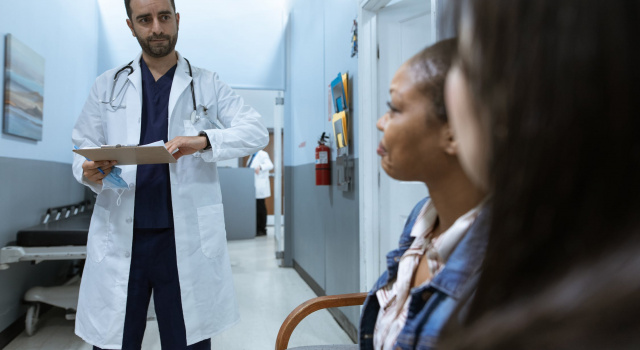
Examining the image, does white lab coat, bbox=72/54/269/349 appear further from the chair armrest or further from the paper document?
the chair armrest

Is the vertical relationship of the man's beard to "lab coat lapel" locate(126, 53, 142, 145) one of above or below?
above

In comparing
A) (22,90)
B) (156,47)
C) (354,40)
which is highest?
(354,40)

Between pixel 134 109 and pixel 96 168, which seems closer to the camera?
pixel 96 168

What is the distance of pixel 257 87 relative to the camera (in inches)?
169

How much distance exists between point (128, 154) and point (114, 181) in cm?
17

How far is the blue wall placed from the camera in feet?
8.28

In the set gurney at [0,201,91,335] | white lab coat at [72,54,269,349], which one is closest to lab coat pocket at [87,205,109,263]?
white lab coat at [72,54,269,349]

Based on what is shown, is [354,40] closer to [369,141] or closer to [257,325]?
[369,141]

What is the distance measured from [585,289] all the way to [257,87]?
14.1ft

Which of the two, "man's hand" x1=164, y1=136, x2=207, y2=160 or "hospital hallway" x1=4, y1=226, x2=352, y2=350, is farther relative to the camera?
"hospital hallway" x1=4, y1=226, x2=352, y2=350

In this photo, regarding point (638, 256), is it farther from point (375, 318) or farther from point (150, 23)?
point (150, 23)

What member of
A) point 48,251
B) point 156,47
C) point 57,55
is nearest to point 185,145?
point 156,47

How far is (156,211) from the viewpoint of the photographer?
1425 mm

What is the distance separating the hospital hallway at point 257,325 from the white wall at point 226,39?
201 cm
